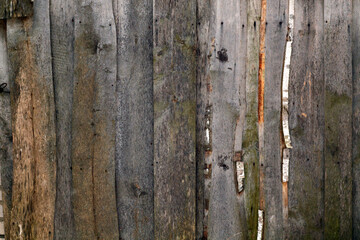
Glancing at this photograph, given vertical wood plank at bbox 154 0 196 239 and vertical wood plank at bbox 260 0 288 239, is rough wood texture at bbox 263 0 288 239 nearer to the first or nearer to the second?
vertical wood plank at bbox 260 0 288 239

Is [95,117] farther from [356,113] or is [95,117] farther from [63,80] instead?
[356,113]

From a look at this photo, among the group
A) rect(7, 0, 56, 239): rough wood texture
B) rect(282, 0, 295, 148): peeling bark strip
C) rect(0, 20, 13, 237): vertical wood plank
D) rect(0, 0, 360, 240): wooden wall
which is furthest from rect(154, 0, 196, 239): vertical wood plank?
rect(0, 20, 13, 237): vertical wood plank

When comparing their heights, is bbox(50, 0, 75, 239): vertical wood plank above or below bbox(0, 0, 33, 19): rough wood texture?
below

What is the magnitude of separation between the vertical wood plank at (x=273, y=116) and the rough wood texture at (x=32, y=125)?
149cm

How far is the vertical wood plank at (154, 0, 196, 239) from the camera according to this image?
78.5 inches

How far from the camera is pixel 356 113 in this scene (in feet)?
6.95

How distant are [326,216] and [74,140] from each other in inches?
71.9

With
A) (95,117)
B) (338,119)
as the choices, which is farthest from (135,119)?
(338,119)

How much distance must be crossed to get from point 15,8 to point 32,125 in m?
0.80

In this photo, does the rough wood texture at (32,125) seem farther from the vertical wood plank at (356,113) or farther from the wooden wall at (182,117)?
the vertical wood plank at (356,113)

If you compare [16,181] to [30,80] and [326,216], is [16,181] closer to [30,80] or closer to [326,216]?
[30,80]

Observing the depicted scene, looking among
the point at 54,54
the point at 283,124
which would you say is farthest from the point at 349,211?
the point at 54,54

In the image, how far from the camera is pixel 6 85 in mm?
2197

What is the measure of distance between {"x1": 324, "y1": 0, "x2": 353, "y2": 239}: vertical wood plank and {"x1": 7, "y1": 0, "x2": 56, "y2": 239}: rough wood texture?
1915 mm
